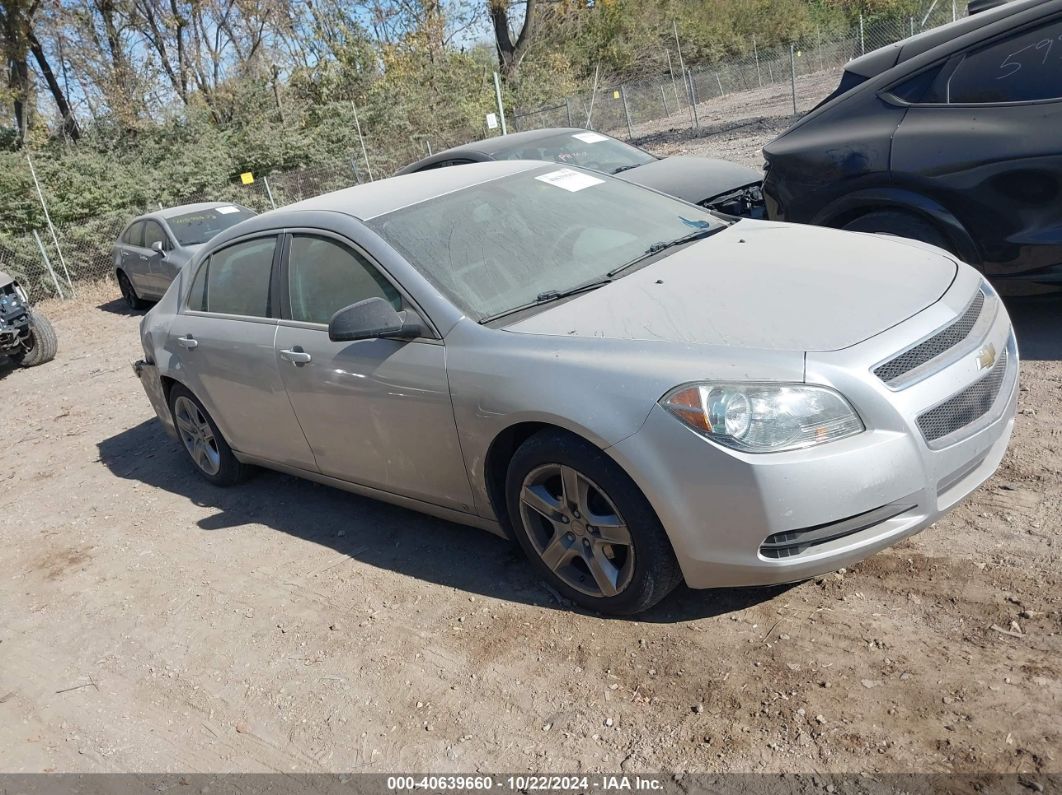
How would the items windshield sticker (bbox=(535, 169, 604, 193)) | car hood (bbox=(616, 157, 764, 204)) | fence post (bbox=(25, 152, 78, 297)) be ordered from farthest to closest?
1. fence post (bbox=(25, 152, 78, 297))
2. car hood (bbox=(616, 157, 764, 204))
3. windshield sticker (bbox=(535, 169, 604, 193))

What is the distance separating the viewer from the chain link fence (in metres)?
17.7

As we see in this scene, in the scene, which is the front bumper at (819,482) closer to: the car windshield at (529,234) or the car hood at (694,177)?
the car windshield at (529,234)

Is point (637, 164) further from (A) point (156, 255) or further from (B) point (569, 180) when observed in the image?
(A) point (156, 255)

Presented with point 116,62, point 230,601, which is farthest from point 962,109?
point 116,62

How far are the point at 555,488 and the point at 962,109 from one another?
11.3ft

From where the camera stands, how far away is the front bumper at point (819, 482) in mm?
2809

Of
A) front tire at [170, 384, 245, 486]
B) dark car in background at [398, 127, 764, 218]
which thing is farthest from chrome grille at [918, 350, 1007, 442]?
dark car in background at [398, 127, 764, 218]

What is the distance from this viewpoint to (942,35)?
5.52m

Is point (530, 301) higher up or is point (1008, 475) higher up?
point (530, 301)

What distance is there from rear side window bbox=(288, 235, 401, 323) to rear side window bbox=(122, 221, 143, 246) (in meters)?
11.5

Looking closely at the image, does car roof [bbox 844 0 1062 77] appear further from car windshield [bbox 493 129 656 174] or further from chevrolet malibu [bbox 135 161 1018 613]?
car windshield [bbox 493 129 656 174]

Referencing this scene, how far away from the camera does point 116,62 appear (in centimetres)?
2788

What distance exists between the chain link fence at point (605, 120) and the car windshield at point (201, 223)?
3.32 meters

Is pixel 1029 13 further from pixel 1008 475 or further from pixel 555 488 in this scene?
pixel 555 488
